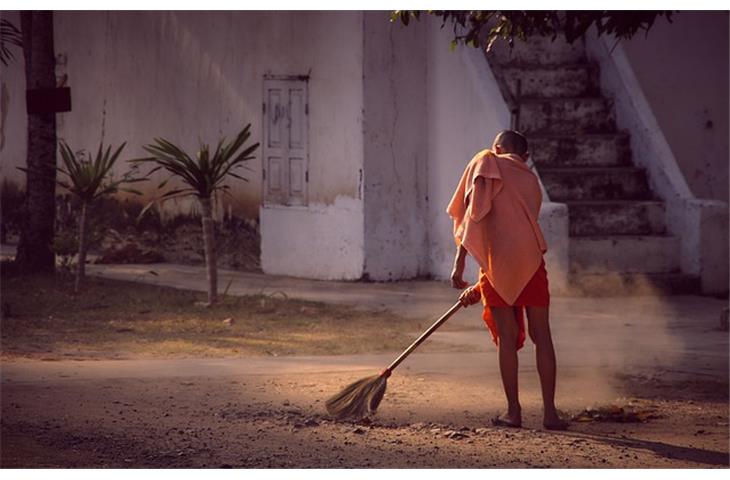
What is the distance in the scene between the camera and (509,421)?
24.2 feet

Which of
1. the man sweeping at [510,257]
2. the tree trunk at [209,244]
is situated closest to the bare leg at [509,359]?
the man sweeping at [510,257]

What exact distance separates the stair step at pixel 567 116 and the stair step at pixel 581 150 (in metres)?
0.20

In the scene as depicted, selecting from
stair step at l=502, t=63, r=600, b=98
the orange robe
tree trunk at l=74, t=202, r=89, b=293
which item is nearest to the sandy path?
the orange robe

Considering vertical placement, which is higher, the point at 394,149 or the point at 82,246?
the point at 394,149

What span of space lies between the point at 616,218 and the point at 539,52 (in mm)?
2344

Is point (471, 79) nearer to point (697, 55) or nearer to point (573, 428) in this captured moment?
point (697, 55)

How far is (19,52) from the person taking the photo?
61.1 ft

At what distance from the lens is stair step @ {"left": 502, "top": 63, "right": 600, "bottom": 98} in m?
14.9

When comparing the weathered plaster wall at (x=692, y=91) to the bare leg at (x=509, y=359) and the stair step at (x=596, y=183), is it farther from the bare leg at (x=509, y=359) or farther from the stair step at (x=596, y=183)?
the bare leg at (x=509, y=359)


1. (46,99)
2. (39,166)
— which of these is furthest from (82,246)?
(46,99)

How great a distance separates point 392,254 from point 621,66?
297 centimetres

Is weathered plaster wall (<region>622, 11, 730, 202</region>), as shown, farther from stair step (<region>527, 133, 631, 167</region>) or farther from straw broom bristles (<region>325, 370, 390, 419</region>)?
straw broom bristles (<region>325, 370, 390, 419</region>)

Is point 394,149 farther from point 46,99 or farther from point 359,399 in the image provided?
point 359,399

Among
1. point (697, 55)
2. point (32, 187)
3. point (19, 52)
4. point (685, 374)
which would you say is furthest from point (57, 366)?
point (19, 52)
